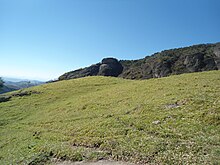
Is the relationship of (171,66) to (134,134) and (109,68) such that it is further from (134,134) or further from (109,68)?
(134,134)

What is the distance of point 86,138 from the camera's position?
19.9 metres

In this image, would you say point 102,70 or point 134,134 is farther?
point 102,70

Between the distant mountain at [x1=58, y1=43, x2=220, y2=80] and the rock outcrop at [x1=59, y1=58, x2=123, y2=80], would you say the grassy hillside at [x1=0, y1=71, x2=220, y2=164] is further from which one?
the rock outcrop at [x1=59, y1=58, x2=123, y2=80]

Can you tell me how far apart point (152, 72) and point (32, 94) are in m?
48.9

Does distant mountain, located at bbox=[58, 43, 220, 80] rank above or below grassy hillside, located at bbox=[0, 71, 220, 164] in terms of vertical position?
above

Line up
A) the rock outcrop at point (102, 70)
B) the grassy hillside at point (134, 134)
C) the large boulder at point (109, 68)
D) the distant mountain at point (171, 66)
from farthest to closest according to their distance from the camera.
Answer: the rock outcrop at point (102, 70), the large boulder at point (109, 68), the distant mountain at point (171, 66), the grassy hillside at point (134, 134)

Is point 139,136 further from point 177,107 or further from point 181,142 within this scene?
point 177,107

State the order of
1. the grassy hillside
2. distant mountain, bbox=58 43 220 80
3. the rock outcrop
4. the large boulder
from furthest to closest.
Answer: the rock outcrop, the large boulder, distant mountain, bbox=58 43 220 80, the grassy hillside

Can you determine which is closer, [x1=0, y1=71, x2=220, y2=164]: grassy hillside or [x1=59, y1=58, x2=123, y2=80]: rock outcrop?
[x1=0, y1=71, x2=220, y2=164]: grassy hillside

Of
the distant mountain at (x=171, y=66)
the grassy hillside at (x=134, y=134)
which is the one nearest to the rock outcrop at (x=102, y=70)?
the distant mountain at (x=171, y=66)

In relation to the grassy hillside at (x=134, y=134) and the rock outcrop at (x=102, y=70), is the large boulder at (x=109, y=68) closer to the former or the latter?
the rock outcrop at (x=102, y=70)

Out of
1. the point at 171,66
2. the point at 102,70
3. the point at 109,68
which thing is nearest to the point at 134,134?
the point at 171,66

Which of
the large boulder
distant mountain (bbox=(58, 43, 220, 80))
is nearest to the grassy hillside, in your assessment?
distant mountain (bbox=(58, 43, 220, 80))

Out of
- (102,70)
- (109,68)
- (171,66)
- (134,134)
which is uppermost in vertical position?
(109,68)
